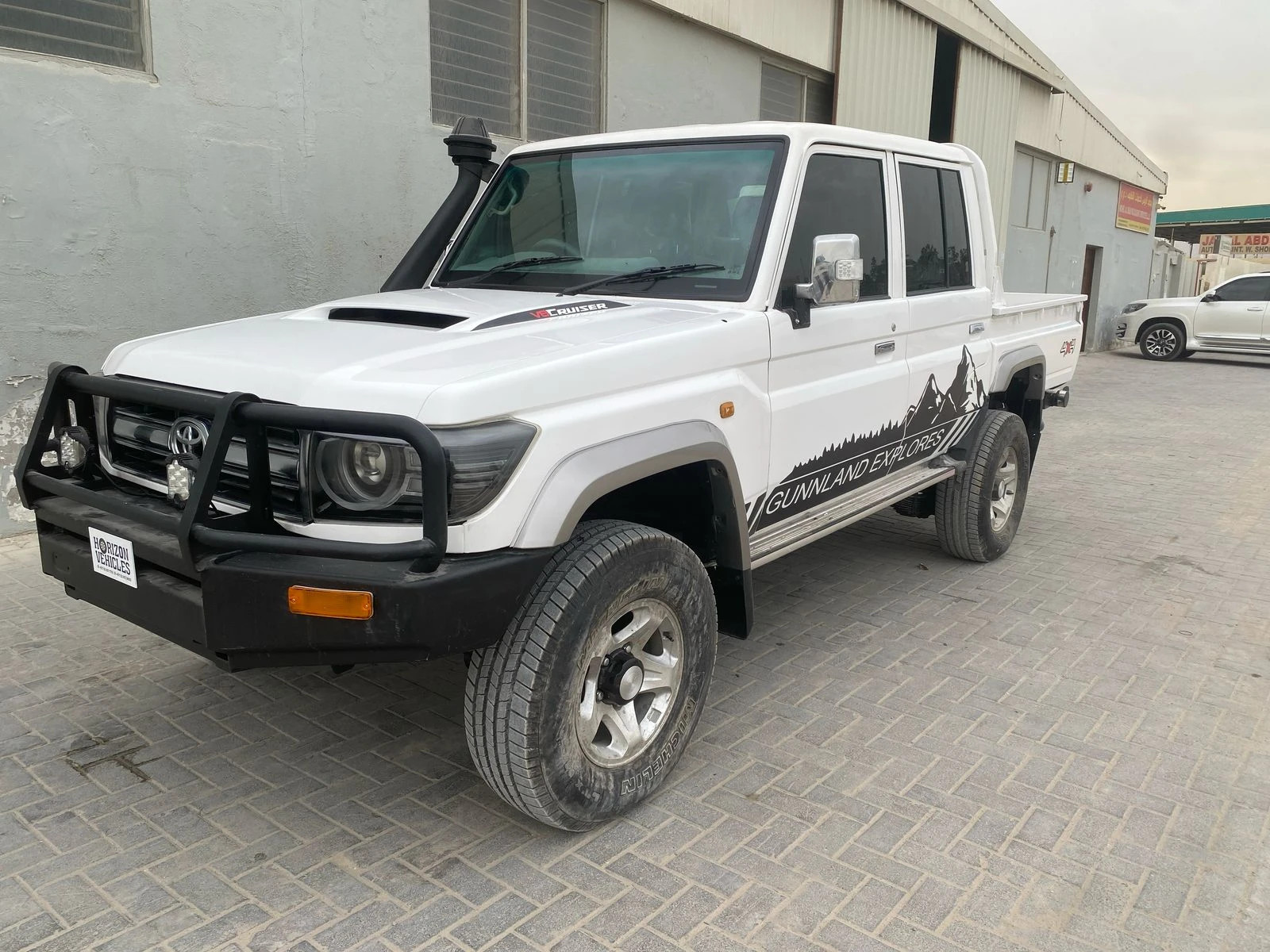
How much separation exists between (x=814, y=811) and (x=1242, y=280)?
19.3 metres

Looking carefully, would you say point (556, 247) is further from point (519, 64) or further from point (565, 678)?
point (519, 64)

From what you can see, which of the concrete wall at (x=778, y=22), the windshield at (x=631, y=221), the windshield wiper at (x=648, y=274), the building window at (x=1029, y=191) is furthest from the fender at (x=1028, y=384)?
the building window at (x=1029, y=191)

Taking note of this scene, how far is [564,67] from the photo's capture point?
28.0 ft

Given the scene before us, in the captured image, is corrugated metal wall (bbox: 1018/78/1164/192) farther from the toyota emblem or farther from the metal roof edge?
the toyota emblem

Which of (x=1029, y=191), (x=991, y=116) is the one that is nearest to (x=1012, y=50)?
(x=991, y=116)

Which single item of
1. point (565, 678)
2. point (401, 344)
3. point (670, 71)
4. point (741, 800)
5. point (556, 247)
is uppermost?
point (670, 71)

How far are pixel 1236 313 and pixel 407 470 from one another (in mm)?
20043

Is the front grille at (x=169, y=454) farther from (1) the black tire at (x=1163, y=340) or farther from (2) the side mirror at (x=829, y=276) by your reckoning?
(1) the black tire at (x=1163, y=340)

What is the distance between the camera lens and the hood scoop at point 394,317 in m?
3.22

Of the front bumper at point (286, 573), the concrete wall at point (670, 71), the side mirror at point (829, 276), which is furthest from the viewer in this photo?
the concrete wall at point (670, 71)

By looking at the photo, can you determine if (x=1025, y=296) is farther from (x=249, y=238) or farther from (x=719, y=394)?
(x=249, y=238)

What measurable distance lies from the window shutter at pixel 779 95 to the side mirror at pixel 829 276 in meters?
7.94

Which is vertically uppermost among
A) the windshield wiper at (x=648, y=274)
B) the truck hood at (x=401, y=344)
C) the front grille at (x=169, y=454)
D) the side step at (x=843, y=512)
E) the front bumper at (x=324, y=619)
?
the windshield wiper at (x=648, y=274)

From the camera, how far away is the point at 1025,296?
22.9 ft
